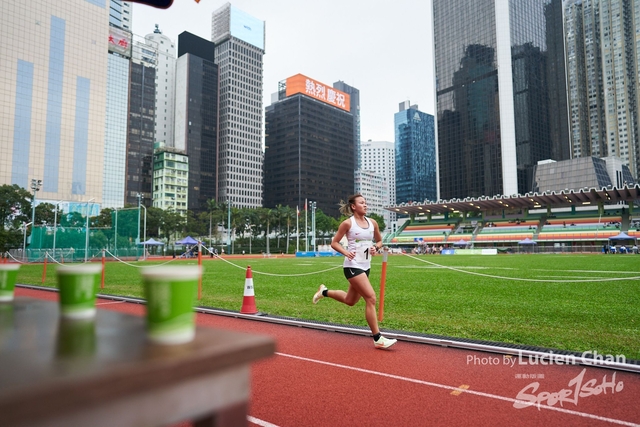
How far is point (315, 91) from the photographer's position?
5768 inches

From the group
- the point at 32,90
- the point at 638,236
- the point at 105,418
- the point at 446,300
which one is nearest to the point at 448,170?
the point at 638,236

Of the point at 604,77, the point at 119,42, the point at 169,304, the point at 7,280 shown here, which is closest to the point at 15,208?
the point at 7,280

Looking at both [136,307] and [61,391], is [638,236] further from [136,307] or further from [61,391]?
[61,391]

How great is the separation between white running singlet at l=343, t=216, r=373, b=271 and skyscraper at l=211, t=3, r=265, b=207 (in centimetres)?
12598

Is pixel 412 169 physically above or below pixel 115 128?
above

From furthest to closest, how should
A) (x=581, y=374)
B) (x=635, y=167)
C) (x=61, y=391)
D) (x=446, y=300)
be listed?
(x=635, y=167), (x=446, y=300), (x=581, y=374), (x=61, y=391)

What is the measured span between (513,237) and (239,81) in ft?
354

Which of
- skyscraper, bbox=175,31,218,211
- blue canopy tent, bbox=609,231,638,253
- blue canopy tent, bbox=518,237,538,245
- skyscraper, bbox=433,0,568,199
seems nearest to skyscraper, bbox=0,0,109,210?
skyscraper, bbox=175,31,218,211

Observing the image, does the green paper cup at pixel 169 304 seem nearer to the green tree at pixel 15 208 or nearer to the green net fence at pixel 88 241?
the green net fence at pixel 88 241

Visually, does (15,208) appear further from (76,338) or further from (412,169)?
(412,169)

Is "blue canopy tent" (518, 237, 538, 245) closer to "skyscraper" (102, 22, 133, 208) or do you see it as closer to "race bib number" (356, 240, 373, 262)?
"race bib number" (356, 240, 373, 262)

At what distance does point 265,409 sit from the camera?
3.87 metres

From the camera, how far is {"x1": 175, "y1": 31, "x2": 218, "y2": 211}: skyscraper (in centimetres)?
12544

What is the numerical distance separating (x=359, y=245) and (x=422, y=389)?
2257 millimetres
